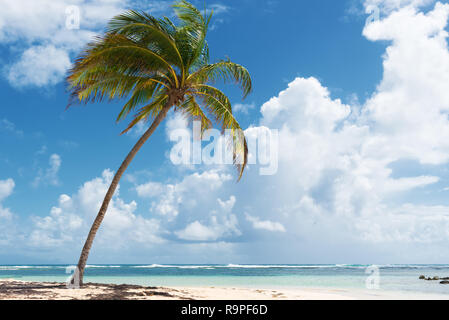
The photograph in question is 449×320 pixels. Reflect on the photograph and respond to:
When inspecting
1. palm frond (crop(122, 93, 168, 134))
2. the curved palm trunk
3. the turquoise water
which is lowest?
the turquoise water

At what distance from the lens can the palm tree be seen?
10391 millimetres

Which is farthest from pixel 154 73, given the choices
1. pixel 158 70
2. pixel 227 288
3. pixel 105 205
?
pixel 227 288

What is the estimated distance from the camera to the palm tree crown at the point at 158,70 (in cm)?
1043

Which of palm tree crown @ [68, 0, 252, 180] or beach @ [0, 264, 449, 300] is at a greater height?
palm tree crown @ [68, 0, 252, 180]

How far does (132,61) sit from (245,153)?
170 inches

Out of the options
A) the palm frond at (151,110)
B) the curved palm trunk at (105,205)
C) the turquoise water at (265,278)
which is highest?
the palm frond at (151,110)

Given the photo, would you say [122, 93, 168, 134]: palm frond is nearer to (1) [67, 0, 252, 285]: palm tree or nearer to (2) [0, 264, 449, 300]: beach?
(1) [67, 0, 252, 285]: palm tree

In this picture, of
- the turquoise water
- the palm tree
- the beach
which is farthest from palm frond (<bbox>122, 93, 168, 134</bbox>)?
the turquoise water

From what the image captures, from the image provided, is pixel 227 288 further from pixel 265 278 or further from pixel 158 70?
pixel 265 278

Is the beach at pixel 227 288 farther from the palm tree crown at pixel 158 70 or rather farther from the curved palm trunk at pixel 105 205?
the palm tree crown at pixel 158 70

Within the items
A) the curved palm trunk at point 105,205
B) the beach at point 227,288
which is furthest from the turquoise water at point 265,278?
the curved palm trunk at point 105,205
